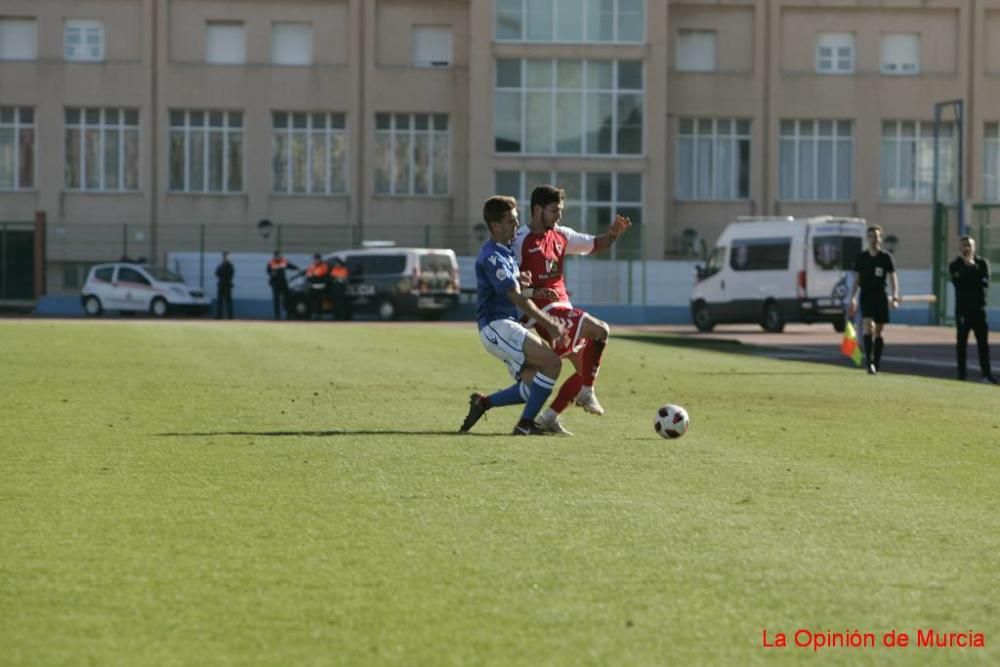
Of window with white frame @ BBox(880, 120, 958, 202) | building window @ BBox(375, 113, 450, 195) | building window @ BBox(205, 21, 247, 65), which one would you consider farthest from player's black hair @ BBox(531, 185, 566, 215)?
window with white frame @ BBox(880, 120, 958, 202)

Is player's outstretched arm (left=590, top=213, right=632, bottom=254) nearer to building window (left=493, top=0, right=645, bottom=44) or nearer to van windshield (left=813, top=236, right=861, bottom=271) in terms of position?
van windshield (left=813, top=236, right=861, bottom=271)

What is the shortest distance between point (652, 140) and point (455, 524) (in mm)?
52214

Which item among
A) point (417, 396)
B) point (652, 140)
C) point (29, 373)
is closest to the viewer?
point (417, 396)

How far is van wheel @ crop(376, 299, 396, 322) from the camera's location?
48875 mm

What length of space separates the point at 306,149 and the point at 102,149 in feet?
20.6

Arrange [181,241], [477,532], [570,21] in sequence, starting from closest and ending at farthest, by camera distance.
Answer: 1. [477,532]
2. [570,21]
3. [181,241]

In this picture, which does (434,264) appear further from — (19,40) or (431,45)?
(19,40)

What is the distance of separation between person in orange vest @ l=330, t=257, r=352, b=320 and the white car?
5.80 metres

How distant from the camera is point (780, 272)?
4238 centimetres

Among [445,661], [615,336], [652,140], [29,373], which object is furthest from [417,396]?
[652,140]

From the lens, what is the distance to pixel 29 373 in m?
20.5

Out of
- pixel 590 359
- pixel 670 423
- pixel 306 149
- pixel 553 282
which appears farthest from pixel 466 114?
pixel 670 423

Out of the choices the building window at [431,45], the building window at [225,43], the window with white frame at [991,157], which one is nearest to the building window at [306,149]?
the building window at [225,43]

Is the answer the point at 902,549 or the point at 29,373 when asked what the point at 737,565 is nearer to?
the point at 902,549
